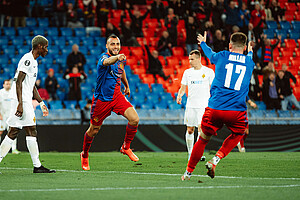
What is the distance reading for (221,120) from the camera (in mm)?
7508

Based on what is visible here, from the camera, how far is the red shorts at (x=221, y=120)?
24.5 ft

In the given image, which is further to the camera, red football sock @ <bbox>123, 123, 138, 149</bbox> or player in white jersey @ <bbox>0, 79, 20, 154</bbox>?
player in white jersey @ <bbox>0, 79, 20, 154</bbox>

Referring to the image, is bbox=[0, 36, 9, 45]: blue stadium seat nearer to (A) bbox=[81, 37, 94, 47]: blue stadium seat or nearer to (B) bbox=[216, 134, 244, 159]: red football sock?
(A) bbox=[81, 37, 94, 47]: blue stadium seat

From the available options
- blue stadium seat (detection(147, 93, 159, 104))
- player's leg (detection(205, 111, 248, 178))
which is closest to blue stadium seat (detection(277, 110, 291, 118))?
blue stadium seat (detection(147, 93, 159, 104))

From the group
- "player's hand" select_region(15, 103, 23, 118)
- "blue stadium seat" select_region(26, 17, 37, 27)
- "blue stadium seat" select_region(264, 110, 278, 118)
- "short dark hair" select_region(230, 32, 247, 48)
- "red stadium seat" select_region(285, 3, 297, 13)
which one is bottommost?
"blue stadium seat" select_region(264, 110, 278, 118)

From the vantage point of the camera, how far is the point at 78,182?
750 cm

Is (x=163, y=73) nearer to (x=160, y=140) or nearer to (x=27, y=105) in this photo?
(x=160, y=140)

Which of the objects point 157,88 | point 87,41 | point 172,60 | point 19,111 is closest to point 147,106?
point 157,88

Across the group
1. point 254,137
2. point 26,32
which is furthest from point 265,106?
point 26,32

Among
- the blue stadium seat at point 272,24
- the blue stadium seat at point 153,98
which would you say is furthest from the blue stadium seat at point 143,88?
the blue stadium seat at point 272,24

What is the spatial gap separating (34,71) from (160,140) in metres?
9.03

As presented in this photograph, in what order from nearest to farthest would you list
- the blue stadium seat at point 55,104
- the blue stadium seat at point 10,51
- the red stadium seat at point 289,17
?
1. the blue stadium seat at point 55,104
2. the blue stadium seat at point 10,51
3. the red stadium seat at point 289,17

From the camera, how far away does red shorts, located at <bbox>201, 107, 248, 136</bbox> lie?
748 cm

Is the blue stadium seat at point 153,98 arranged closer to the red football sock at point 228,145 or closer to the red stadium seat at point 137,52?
the red stadium seat at point 137,52
